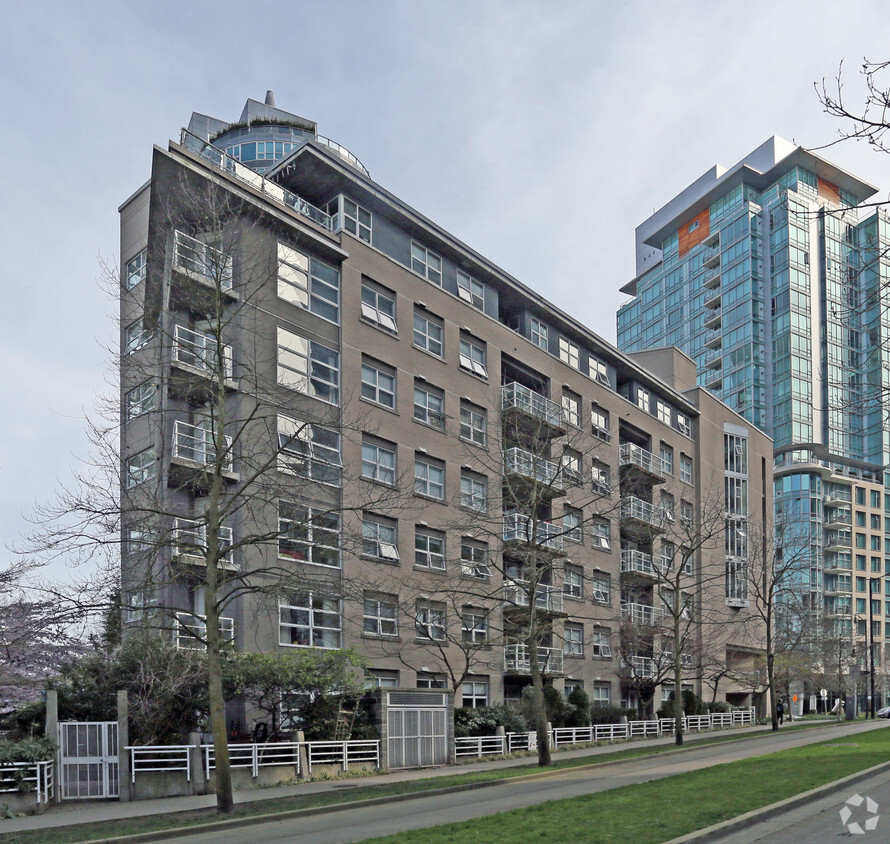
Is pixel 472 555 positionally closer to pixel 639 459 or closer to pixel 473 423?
pixel 473 423

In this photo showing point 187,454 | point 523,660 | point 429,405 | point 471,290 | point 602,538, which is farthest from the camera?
point 602,538

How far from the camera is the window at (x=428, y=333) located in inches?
1754

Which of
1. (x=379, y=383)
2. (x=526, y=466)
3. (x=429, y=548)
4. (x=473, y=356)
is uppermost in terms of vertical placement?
(x=473, y=356)

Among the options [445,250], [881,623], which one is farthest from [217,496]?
[881,623]

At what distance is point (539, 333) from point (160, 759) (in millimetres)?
36290

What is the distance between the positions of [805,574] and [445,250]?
8166 centimetres

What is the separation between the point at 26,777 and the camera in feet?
66.3

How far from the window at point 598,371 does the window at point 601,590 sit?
37.2 feet

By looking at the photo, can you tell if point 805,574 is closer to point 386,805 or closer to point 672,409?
point 672,409

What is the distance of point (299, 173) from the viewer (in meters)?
41.7

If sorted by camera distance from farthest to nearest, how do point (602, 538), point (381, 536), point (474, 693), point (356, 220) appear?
point (602, 538), point (474, 693), point (356, 220), point (381, 536)

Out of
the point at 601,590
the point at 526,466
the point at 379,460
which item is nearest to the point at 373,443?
the point at 379,460

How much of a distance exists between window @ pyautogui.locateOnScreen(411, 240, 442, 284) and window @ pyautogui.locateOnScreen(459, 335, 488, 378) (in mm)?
3129

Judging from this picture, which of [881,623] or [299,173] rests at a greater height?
[299,173]
